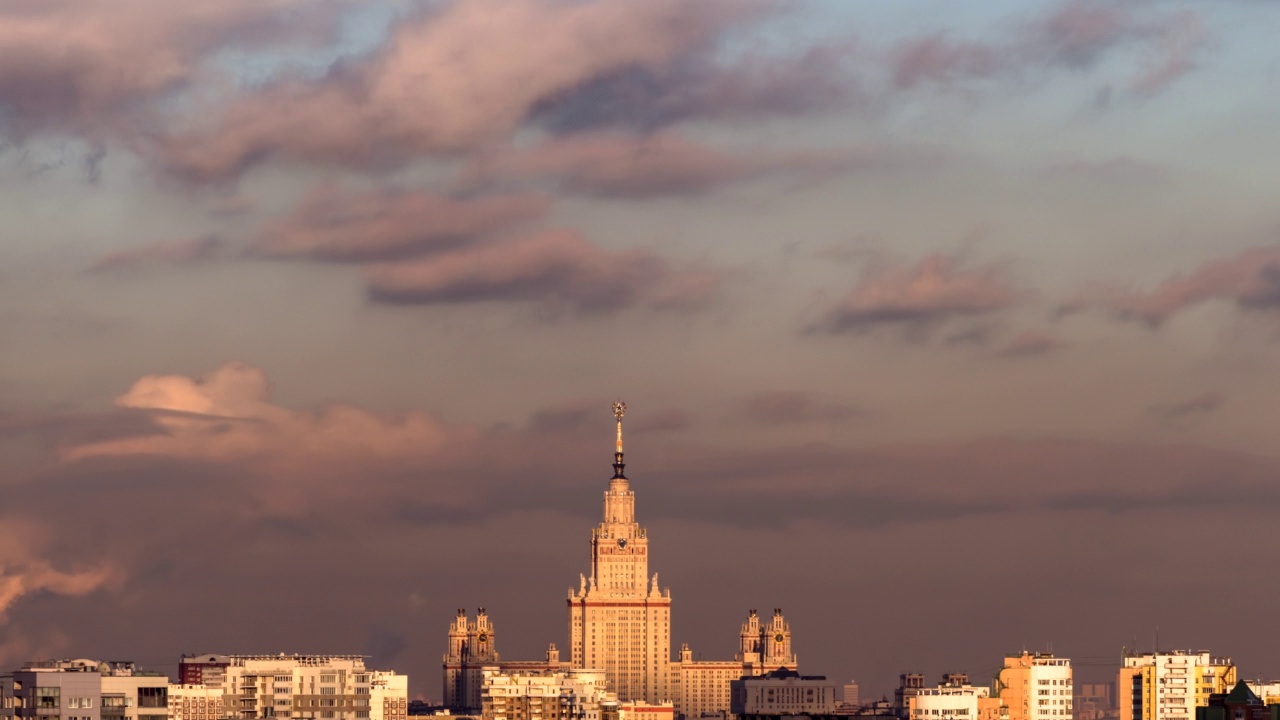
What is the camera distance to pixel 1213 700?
187375 millimetres

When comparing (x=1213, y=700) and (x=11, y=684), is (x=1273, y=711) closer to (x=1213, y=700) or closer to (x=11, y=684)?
(x=1213, y=700)

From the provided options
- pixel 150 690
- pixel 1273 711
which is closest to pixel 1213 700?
pixel 1273 711

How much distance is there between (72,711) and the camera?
173500 mm

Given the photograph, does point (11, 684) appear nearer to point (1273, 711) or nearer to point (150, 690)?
point (150, 690)

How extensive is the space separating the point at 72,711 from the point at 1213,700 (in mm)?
72962

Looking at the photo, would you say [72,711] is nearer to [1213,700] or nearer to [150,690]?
[150,690]

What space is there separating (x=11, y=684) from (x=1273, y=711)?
77.3 m

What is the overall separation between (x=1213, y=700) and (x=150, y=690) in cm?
6892

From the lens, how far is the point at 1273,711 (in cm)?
17188

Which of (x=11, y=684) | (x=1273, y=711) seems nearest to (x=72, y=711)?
(x=11, y=684)

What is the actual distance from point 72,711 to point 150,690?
466 inches

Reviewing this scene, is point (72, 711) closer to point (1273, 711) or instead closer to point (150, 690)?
point (150, 690)

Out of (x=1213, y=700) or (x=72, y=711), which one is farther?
(x=1213, y=700)

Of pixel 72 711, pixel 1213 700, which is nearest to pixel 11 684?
pixel 72 711
